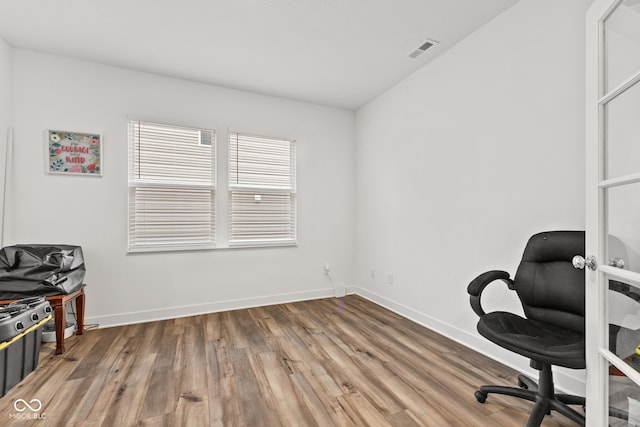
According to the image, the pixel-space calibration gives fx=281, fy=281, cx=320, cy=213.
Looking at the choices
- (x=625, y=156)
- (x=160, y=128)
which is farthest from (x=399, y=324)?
(x=160, y=128)

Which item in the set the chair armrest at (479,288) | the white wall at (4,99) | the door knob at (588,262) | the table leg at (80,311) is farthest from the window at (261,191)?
the door knob at (588,262)

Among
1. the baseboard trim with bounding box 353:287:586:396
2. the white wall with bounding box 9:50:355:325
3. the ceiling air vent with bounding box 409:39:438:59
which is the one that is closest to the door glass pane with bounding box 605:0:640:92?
the ceiling air vent with bounding box 409:39:438:59

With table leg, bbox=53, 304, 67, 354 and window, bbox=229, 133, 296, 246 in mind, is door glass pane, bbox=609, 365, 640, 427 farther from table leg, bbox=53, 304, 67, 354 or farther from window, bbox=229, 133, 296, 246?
table leg, bbox=53, 304, 67, 354

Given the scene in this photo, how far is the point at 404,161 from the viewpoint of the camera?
3.20 m

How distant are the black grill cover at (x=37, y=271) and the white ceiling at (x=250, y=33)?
6.13ft

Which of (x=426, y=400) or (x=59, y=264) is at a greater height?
(x=59, y=264)

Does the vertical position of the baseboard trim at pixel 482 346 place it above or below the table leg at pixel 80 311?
below

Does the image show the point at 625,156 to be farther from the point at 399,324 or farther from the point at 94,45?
the point at 94,45

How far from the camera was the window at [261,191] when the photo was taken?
3486 millimetres

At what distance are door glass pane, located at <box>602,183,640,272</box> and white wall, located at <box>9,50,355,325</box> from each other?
301 cm

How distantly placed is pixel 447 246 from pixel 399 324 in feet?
3.17

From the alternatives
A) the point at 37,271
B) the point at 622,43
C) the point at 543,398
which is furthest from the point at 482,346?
the point at 37,271

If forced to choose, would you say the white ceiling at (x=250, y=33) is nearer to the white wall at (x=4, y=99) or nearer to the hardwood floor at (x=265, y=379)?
the white wall at (x=4, y=99)

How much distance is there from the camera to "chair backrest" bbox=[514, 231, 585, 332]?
1.56 m
